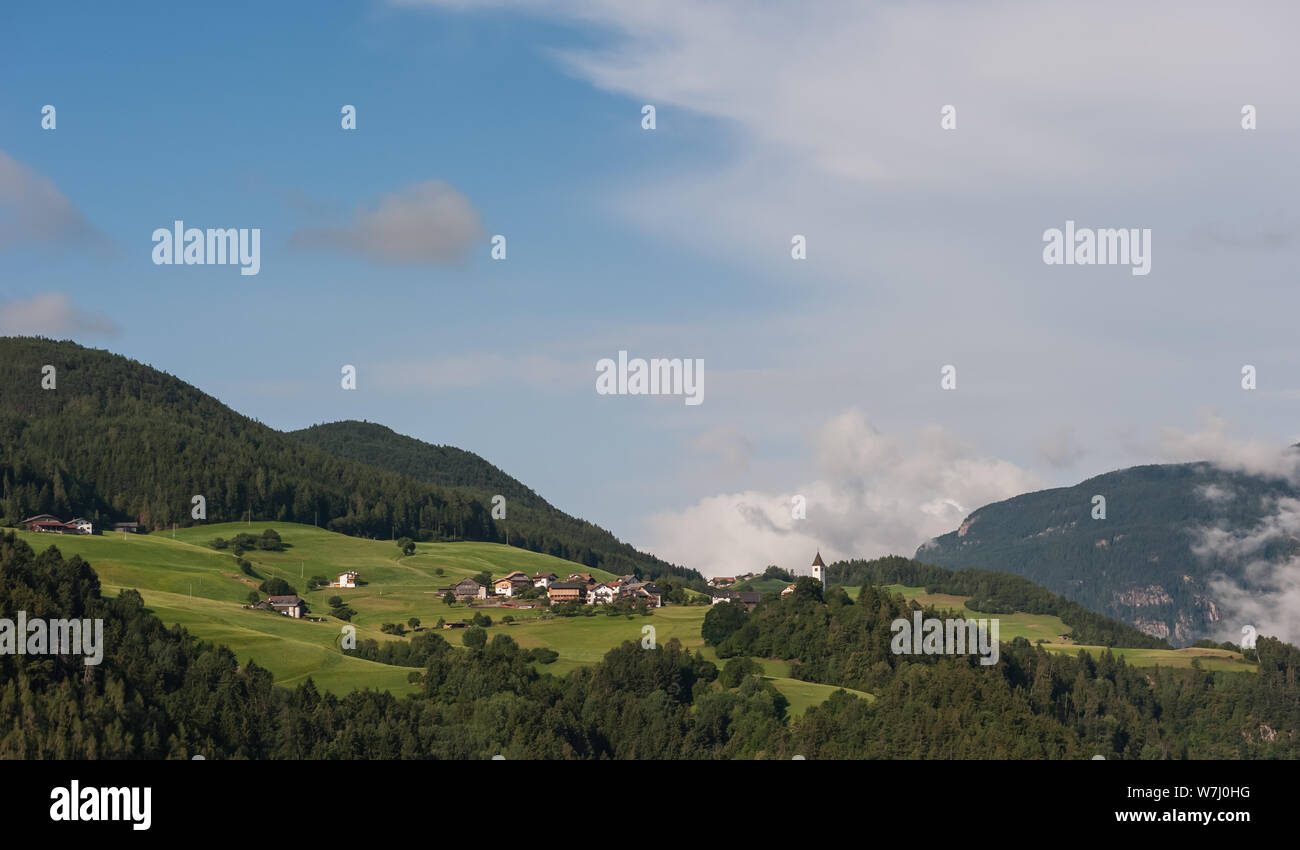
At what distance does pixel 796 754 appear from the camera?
16925cm

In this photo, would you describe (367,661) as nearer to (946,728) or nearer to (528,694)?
(528,694)

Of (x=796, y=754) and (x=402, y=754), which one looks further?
(x=796, y=754)
